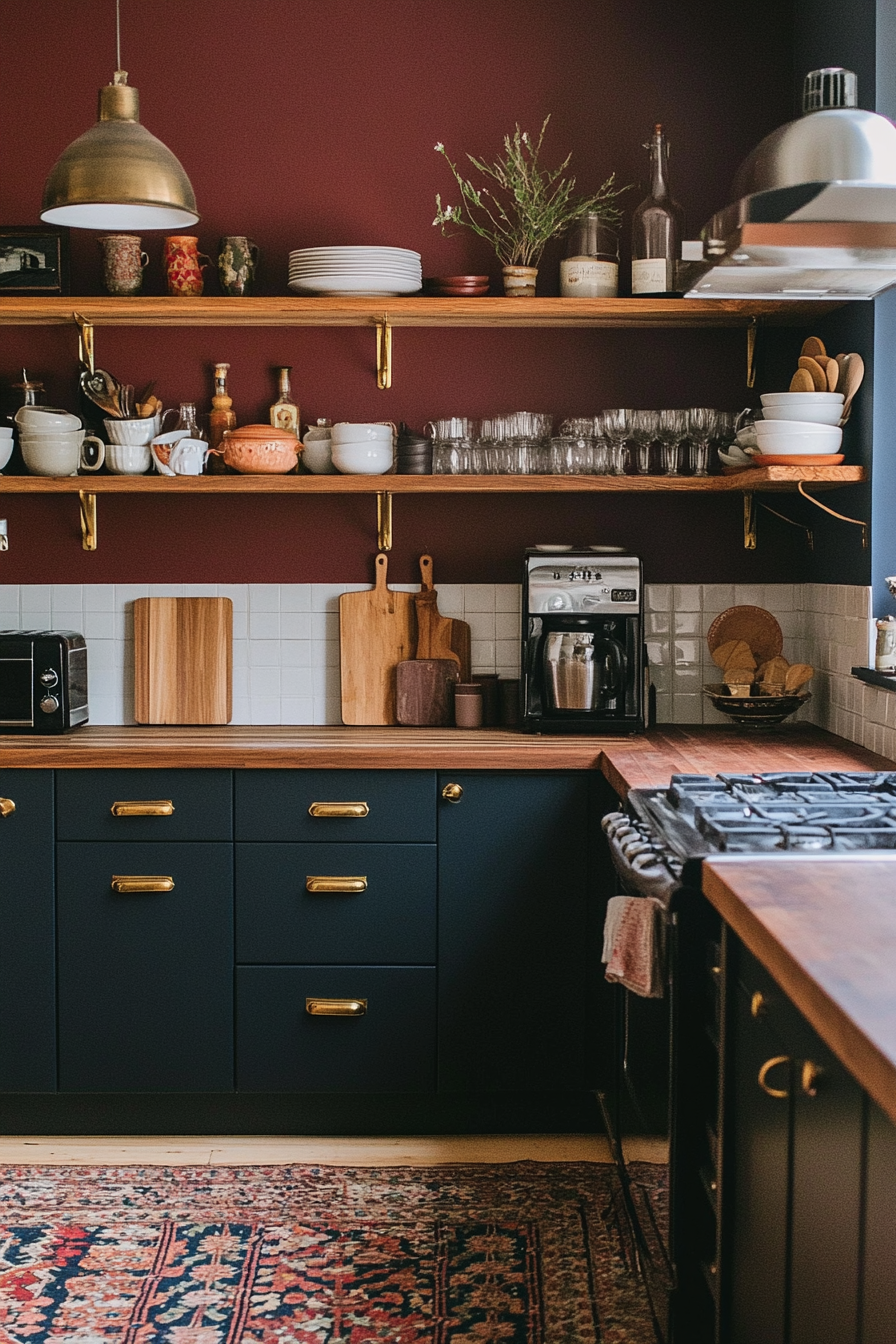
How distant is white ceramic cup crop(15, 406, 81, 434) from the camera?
135 inches

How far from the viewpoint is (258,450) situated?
11.1ft

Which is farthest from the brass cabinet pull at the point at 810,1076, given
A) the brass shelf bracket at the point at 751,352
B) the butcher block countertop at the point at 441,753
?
the brass shelf bracket at the point at 751,352

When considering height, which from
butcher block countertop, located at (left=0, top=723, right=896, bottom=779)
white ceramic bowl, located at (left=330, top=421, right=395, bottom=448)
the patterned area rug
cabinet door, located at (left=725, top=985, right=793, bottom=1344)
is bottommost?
the patterned area rug

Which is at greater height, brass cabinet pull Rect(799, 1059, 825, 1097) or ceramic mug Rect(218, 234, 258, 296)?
ceramic mug Rect(218, 234, 258, 296)

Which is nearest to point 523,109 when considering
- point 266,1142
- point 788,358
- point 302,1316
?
point 788,358

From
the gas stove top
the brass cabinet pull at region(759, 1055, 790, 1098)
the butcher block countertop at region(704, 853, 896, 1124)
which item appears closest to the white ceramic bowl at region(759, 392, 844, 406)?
the gas stove top

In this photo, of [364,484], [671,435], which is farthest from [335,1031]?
[671,435]

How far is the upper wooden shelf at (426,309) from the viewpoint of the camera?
333 cm

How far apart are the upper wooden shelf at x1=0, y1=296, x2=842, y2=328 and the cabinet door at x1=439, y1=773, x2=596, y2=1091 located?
1.17 metres

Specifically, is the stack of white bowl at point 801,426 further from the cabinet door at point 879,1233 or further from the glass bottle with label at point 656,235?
the cabinet door at point 879,1233

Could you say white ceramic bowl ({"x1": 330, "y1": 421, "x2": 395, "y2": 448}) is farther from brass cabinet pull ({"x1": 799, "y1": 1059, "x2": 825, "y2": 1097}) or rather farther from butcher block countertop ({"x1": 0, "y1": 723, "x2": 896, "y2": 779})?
brass cabinet pull ({"x1": 799, "y1": 1059, "x2": 825, "y2": 1097})

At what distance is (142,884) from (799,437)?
182cm

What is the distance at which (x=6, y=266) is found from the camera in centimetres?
349

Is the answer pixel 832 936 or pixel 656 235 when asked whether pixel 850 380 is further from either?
pixel 832 936
